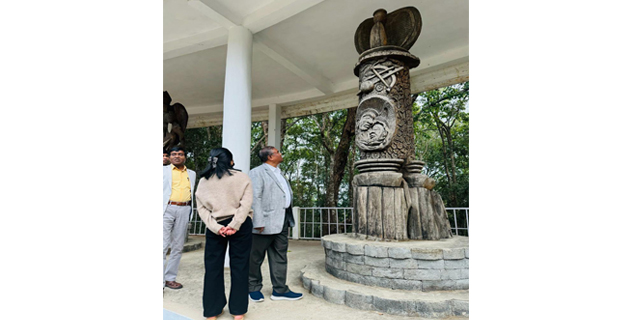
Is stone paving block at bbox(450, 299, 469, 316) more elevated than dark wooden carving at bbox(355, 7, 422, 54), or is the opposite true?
dark wooden carving at bbox(355, 7, 422, 54)

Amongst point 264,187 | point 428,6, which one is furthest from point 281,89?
point 264,187

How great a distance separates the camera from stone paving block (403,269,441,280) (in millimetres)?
2994

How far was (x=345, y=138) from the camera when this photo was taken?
407 inches

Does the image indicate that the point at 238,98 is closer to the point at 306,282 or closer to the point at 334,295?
the point at 306,282

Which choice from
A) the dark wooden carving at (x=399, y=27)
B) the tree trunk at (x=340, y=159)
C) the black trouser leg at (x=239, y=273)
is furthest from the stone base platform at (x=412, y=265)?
the tree trunk at (x=340, y=159)

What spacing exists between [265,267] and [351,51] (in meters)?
3.84

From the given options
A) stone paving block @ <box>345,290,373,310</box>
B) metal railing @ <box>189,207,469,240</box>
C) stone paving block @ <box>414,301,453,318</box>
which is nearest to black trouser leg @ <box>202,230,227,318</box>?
stone paving block @ <box>345,290,373,310</box>

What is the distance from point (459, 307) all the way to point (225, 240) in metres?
1.89

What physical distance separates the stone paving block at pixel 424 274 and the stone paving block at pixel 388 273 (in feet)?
0.24

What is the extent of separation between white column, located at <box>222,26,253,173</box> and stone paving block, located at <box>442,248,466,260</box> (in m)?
2.70

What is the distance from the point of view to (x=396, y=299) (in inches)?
109

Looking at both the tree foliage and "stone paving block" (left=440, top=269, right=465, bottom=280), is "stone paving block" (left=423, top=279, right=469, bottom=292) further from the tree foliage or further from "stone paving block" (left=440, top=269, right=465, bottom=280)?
the tree foliage

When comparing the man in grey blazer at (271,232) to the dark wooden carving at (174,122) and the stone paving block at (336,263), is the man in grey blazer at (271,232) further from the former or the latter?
the dark wooden carving at (174,122)

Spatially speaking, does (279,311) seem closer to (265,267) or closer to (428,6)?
(265,267)
